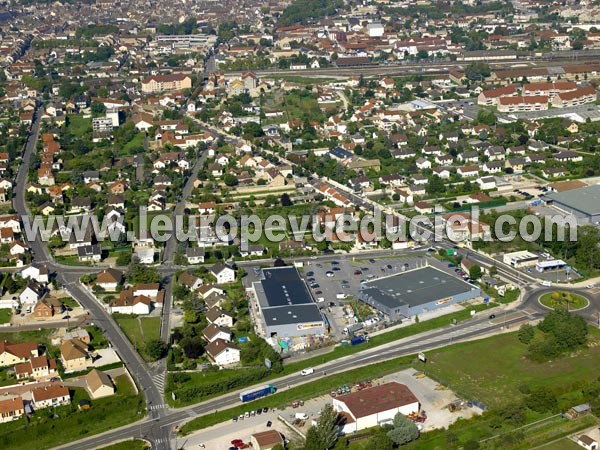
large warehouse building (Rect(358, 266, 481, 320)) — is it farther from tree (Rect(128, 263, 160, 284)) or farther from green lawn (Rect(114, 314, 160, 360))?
tree (Rect(128, 263, 160, 284))

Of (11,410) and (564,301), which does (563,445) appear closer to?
(564,301)

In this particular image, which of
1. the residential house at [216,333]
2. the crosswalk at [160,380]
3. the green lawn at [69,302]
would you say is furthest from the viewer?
the green lawn at [69,302]

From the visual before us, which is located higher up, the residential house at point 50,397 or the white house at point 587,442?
the residential house at point 50,397

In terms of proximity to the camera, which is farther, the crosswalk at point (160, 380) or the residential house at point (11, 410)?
the crosswalk at point (160, 380)

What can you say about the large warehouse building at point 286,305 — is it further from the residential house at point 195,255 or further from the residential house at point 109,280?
the residential house at point 109,280

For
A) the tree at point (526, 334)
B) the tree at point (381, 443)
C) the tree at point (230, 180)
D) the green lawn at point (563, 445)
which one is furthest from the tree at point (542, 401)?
the tree at point (230, 180)

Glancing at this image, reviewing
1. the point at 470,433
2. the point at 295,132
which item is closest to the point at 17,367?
the point at 470,433

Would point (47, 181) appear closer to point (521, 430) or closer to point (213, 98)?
point (213, 98)
